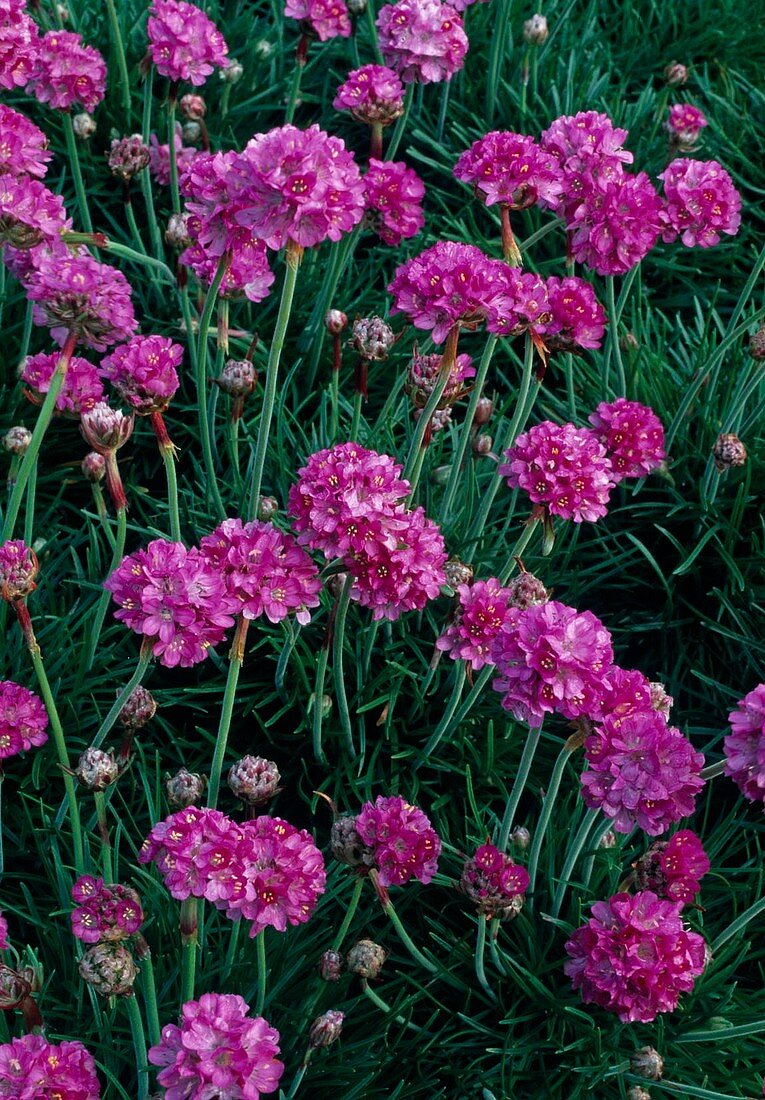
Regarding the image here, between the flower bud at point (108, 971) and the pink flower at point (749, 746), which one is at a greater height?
the pink flower at point (749, 746)

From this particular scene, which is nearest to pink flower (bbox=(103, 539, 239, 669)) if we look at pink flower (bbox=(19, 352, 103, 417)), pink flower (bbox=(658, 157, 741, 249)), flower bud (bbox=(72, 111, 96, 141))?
pink flower (bbox=(19, 352, 103, 417))

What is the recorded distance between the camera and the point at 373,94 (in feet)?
9.28

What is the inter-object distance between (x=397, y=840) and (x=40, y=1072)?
0.63 m

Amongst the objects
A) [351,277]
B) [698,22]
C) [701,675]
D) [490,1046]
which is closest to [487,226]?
[351,277]

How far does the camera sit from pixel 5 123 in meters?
2.41

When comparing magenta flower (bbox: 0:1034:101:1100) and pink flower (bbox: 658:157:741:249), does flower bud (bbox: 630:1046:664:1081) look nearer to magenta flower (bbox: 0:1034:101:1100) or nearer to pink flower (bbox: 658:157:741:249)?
magenta flower (bbox: 0:1034:101:1100)

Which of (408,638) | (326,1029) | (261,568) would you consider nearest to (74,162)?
(408,638)

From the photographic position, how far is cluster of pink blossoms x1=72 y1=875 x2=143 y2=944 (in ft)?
5.98

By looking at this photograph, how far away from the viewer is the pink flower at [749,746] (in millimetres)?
1738

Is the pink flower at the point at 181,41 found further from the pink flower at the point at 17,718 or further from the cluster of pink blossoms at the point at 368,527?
the pink flower at the point at 17,718

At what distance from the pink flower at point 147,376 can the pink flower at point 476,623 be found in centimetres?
66

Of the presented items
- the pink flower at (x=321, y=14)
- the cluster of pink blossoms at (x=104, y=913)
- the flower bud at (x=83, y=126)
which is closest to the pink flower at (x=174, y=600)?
the cluster of pink blossoms at (x=104, y=913)

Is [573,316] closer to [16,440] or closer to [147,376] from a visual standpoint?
[147,376]

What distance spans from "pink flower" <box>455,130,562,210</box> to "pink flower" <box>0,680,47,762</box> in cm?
131
